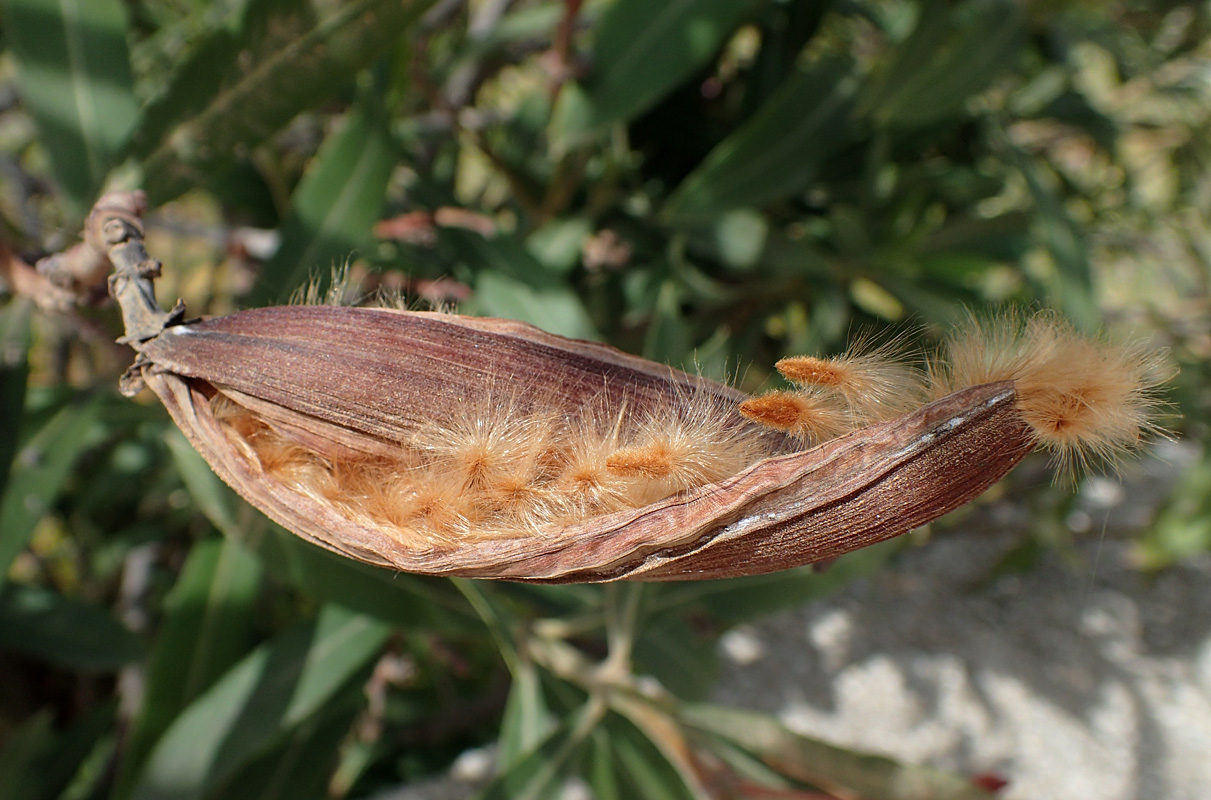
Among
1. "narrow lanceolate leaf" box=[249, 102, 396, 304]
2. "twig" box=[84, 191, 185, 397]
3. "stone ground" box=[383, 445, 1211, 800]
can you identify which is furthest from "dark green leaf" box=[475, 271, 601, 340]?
"stone ground" box=[383, 445, 1211, 800]

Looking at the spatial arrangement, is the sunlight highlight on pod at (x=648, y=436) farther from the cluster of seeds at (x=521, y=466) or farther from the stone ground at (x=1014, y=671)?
the stone ground at (x=1014, y=671)

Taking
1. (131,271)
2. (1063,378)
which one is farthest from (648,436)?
(131,271)

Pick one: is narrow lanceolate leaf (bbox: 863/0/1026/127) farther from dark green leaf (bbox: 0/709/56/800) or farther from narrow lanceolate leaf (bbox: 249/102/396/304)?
dark green leaf (bbox: 0/709/56/800)

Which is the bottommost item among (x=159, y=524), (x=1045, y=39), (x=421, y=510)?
(x=421, y=510)

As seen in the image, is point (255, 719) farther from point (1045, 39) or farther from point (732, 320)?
point (1045, 39)

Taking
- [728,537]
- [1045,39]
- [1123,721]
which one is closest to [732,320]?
[1045,39]

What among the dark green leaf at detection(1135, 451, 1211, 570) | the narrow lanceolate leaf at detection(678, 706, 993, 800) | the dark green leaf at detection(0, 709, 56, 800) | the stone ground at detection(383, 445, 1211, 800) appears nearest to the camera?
the narrow lanceolate leaf at detection(678, 706, 993, 800)

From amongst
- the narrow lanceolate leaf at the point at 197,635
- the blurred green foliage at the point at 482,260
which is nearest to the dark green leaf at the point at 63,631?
the blurred green foliage at the point at 482,260
